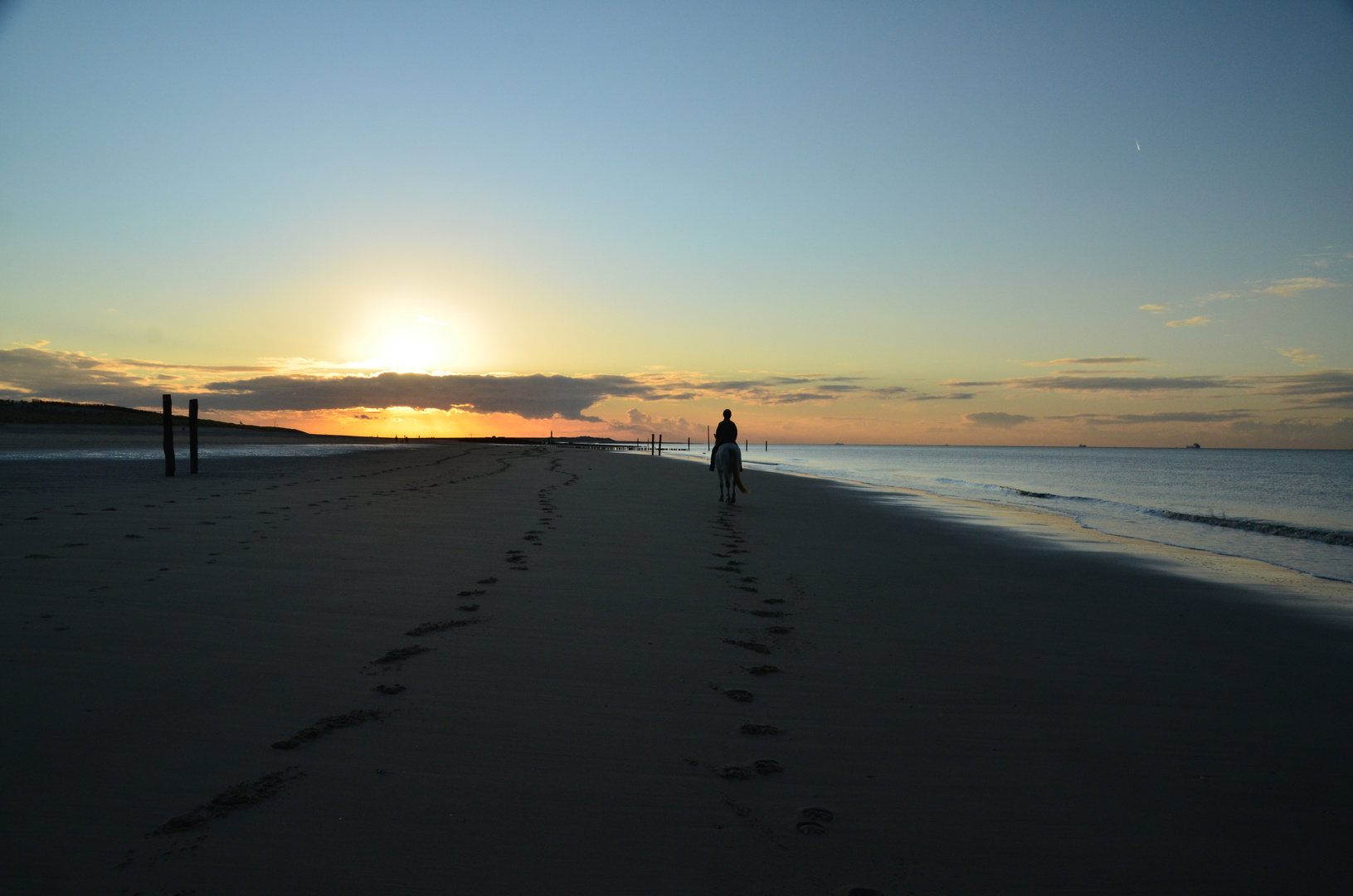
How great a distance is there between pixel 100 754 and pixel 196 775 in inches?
19.6

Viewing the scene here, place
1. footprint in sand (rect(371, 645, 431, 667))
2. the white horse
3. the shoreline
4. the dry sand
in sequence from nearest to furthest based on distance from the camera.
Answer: the dry sand
footprint in sand (rect(371, 645, 431, 667))
the shoreline
the white horse

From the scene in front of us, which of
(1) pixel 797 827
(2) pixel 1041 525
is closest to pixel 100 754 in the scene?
(1) pixel 797 827

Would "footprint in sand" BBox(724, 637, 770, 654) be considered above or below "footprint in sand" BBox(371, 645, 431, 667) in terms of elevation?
below

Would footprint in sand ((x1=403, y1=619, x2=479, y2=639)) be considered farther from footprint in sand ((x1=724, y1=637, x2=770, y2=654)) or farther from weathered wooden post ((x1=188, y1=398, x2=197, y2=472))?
weathered wooden post ((x1=188, y1=398, x2=197, y2=472))

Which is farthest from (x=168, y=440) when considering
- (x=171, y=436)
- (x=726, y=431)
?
(x=726, y=431)

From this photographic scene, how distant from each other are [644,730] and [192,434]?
20.8 meters

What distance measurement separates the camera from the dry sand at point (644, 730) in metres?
2.41

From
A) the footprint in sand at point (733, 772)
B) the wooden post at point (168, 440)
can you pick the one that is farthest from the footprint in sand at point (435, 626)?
the wooden post at point (168, 440)

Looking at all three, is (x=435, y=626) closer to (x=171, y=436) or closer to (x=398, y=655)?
(x=398, y=655)

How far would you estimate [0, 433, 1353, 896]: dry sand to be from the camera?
7.89ft

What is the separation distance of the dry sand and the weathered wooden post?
13254 millimetres

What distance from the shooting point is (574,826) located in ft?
8.46

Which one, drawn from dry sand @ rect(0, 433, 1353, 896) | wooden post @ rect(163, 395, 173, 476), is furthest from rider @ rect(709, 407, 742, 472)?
wooden post @ rect(163, 395, 173, 476)

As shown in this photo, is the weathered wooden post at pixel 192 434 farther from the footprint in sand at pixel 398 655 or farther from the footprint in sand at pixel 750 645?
the footprint in sand at pixel 750 645
